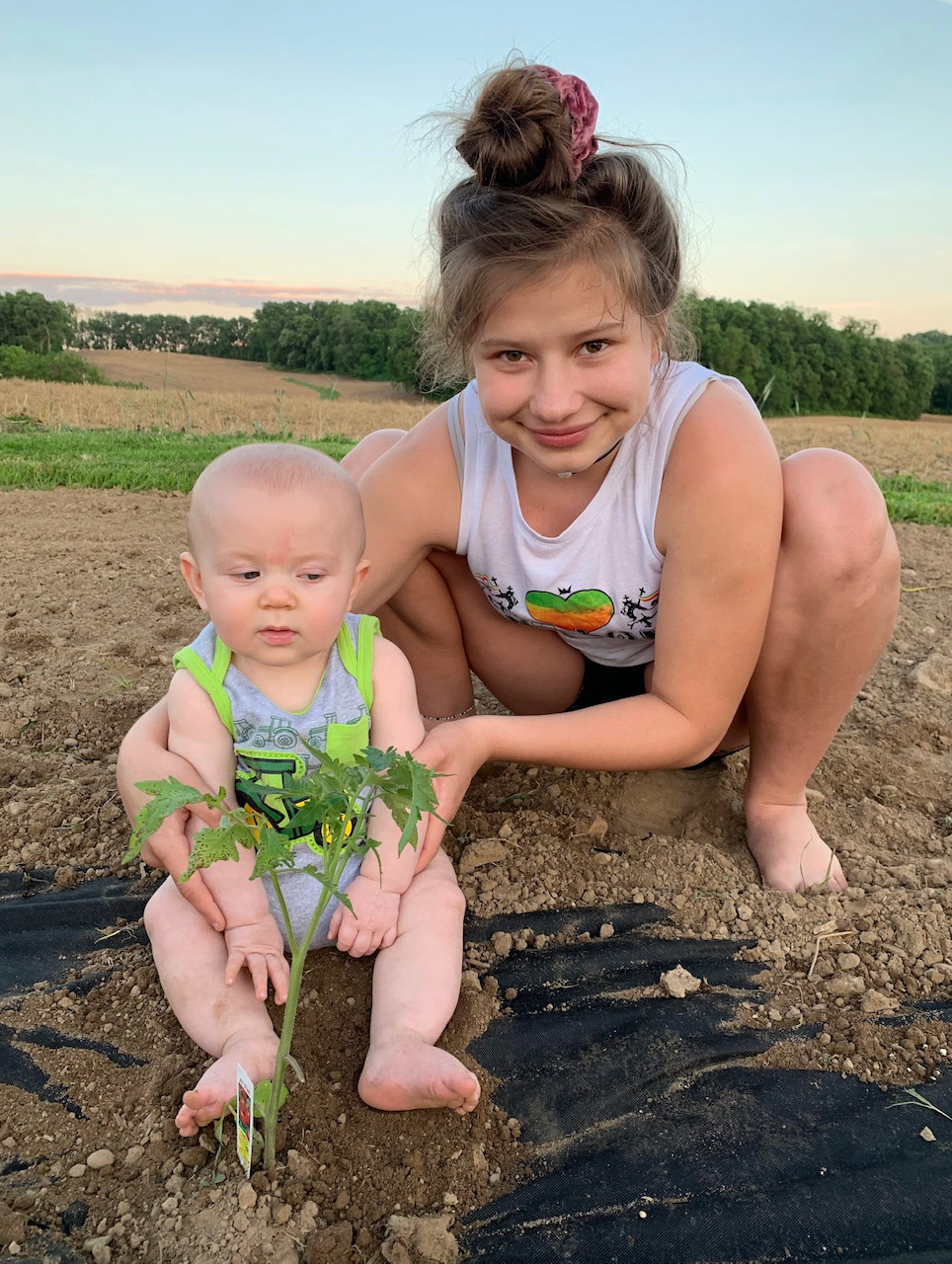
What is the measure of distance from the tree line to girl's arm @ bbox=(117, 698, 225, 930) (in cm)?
4096

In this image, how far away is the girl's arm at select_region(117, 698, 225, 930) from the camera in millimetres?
1682

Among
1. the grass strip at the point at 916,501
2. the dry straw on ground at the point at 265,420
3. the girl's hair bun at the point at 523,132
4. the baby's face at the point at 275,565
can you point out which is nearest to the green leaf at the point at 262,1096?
the baby's face at the point at 275,565

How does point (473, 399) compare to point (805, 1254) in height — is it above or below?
above

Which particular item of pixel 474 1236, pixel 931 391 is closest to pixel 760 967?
pixel 474 1236

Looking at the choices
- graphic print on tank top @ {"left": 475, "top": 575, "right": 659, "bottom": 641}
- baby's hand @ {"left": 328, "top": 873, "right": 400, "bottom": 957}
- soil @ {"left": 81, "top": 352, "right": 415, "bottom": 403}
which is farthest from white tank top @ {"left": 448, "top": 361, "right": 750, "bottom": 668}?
soil @ {"left": 81, "top": 352, "right": 415, "bottom": 403}

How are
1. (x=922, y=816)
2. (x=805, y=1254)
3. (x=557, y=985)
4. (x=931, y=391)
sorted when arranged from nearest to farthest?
(x=805, y=1254)
(x=557, y=985)
(x=922, y=816)
(x=931, y=391)

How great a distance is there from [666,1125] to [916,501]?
20.1ft

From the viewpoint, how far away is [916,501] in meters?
6.64

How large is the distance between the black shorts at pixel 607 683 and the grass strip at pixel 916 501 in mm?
3346

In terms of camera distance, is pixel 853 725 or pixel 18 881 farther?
pixel 853 725

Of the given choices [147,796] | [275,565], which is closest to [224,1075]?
[147,796]

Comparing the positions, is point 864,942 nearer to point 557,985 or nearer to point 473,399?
point 557,985

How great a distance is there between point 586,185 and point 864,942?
160cm

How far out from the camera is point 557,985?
5.87ft
